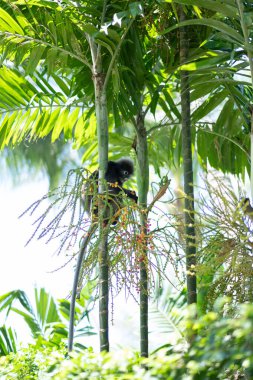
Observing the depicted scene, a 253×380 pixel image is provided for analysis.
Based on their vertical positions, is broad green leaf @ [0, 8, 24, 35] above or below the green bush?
above

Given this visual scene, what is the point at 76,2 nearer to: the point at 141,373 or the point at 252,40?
the point at 252,40

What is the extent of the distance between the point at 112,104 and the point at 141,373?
271cm

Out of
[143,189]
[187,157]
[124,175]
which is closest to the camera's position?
[143,189]

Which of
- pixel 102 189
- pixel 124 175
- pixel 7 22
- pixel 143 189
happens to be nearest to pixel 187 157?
pixel 143 189

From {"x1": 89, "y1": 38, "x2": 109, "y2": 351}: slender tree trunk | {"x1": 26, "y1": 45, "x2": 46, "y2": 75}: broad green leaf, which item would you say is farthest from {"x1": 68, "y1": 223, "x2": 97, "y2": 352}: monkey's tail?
{"x1": 26, "y1": 45, "x2": 46, "y2": 75}: broad green leaf

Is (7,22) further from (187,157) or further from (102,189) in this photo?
(187,157)

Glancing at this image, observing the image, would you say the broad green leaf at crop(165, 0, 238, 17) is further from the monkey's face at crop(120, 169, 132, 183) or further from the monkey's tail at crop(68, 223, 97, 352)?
the monkey's face at crop(120, 169, 132, 183)

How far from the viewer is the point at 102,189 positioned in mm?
4266

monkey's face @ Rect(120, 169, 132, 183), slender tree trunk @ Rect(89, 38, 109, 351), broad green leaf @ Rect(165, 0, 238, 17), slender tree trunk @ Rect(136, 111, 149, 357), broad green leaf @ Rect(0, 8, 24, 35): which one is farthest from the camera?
monkey's face @ Rect(120, 169, 132, 183)

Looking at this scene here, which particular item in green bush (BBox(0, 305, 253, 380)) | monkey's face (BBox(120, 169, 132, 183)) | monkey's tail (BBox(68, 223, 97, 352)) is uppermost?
monkey's face (BBox(120, 169, 132, 183))

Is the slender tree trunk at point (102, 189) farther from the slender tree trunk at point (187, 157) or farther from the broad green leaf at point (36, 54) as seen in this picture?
the slender tree trunk at point (187, 157)

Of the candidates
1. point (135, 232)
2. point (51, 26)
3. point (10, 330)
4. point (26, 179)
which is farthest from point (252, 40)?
point (26, 179)

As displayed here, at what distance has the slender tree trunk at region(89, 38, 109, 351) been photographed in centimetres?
423

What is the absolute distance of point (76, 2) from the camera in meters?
4.71
